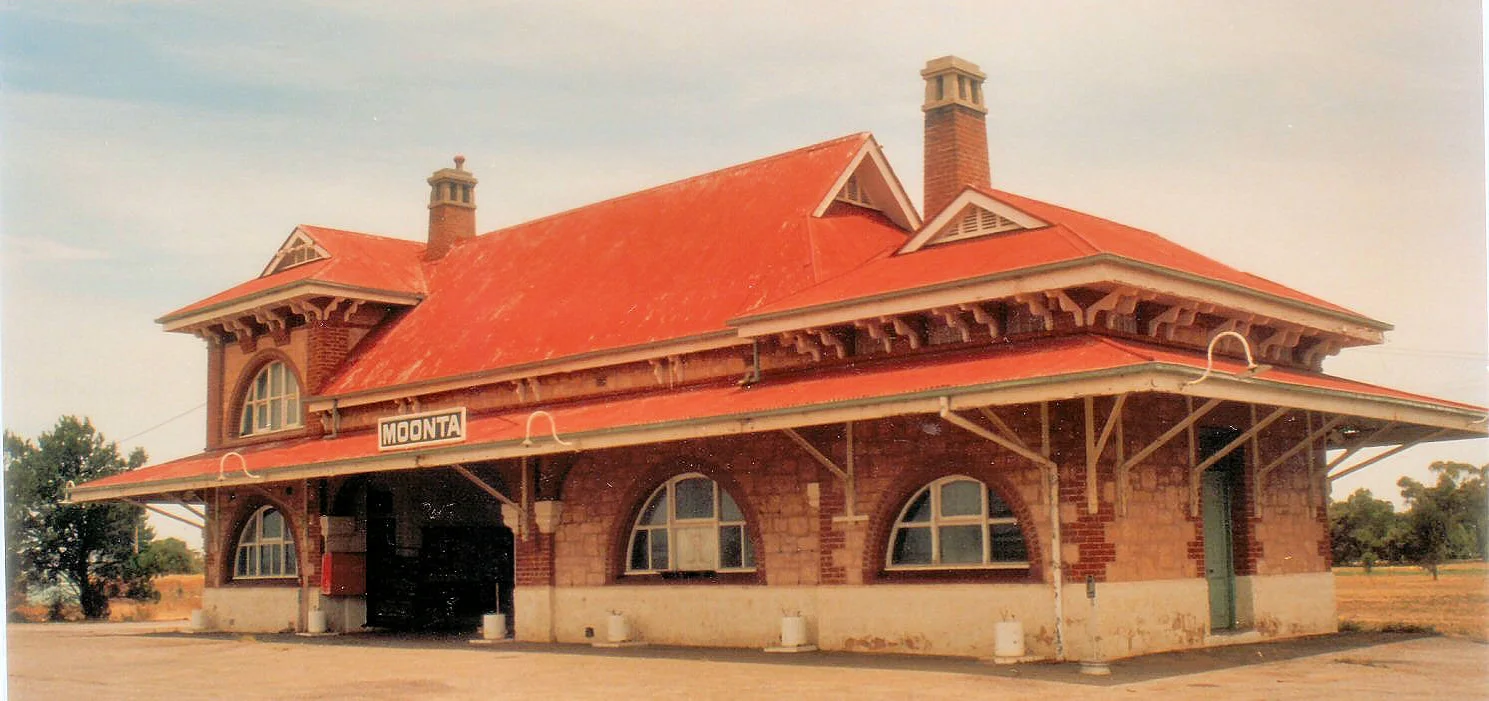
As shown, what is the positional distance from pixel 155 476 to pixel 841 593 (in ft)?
51.9

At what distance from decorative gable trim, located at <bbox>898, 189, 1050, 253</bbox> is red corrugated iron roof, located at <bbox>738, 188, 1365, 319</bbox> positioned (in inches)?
3.7

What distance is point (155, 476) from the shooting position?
28281 millimetres

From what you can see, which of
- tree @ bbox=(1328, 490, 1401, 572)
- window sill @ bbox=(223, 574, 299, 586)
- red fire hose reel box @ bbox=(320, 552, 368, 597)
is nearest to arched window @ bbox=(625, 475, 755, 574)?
red fire hose reel box @ bbox=(320, 552, 368, 597)

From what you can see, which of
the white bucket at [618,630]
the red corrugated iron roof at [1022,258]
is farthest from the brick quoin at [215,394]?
the red corrugated iron roof at [1022,258]

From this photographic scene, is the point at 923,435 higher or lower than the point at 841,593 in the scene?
higher

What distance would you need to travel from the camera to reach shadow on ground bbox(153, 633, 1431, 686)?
15.0 meters

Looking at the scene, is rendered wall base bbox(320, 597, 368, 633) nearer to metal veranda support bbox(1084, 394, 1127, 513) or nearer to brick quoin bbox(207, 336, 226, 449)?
brick quoin bbox(207, 336, 226, 449)

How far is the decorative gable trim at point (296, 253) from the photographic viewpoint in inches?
1204

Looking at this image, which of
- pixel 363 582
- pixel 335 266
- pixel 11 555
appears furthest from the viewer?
pixel 11 555

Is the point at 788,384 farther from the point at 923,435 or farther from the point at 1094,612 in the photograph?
the point at 1094,612

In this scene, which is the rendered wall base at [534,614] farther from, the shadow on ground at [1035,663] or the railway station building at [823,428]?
the shadow on ground at [1035,663]

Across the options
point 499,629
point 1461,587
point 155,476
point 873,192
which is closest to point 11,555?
point 155,476

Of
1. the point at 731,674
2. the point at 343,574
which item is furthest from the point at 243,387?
the point at 731,674

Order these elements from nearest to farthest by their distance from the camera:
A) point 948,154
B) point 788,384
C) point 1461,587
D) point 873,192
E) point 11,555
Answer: point 788,384
point 948,154
point 873,192
point 1461,587
point 11,555
